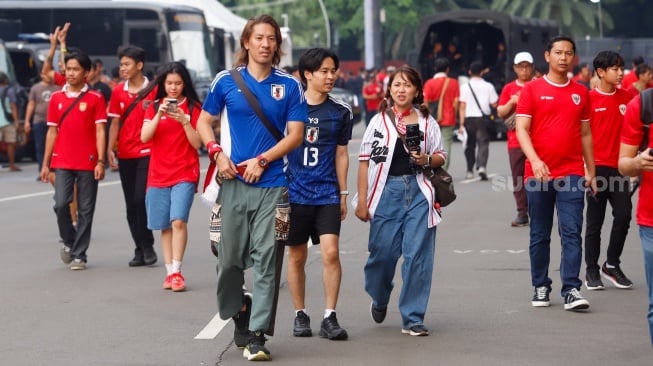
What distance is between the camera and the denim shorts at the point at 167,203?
10875 mm

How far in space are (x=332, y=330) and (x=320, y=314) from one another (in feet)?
3.24

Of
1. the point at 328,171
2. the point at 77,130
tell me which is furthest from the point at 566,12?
the point at 328,171

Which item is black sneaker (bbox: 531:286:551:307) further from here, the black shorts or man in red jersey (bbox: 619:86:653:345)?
man in red jersey (bbox: 619:86:653:345)

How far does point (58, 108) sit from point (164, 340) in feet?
13.4

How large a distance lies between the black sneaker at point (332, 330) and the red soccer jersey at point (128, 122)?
370 centimetres

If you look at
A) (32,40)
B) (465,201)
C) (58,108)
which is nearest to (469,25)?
(32,40)

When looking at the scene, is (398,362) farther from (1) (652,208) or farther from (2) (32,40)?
(2) (32,40)

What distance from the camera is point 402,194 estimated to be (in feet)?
28.8

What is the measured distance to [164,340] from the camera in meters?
8.62

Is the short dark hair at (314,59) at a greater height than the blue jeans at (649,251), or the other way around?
the short dark hair at (314,59)

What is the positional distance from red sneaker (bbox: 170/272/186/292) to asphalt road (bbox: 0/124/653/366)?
0.10 metres

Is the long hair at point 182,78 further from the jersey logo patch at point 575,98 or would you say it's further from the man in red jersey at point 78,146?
the jersey logo patch at point 575,98

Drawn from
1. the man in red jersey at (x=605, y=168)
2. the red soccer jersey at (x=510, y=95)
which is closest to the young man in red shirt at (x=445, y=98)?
the red soccer jersey at (x=510, y=95)

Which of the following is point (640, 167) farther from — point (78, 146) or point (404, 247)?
point (78, 146)
